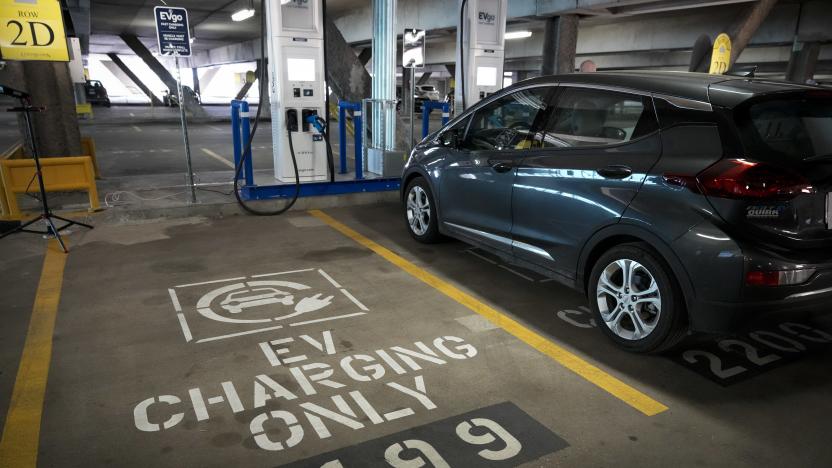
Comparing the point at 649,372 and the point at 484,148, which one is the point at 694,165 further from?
the point at 484,148

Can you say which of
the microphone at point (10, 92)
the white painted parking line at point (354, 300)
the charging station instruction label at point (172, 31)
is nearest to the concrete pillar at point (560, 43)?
the charging station instruction label at point (172, 31)

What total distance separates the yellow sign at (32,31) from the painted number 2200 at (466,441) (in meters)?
5.51

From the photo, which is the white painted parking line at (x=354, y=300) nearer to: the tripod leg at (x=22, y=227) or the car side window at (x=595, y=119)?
the car side window at (x=595, y=119)

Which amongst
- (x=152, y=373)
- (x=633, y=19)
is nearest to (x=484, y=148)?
(x=152, y=373)

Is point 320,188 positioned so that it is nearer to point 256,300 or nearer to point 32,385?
point 256,300

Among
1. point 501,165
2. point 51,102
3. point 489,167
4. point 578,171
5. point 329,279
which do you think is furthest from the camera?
point 51,102

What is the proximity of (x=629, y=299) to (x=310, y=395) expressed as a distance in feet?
6.58

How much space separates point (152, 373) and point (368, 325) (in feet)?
4.51

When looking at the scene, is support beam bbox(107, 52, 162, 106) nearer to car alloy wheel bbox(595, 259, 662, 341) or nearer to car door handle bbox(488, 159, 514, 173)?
car door handle bbox(488, 159, 514, 173)

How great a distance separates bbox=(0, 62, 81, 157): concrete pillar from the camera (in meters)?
6.44

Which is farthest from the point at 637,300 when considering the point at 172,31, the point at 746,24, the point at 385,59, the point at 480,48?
the point at 746,24

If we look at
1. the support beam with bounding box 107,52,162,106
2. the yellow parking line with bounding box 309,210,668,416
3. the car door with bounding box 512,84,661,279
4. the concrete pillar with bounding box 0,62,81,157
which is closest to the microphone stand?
the concrete pillar with bounding box 0,62,81,157

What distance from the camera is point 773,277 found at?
109 inches

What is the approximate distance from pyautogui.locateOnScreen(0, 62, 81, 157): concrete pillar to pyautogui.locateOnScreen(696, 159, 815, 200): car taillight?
23.9 feet
